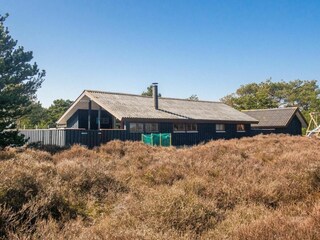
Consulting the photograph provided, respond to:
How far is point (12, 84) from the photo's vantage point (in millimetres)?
20500

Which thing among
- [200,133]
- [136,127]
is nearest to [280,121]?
[200,133]

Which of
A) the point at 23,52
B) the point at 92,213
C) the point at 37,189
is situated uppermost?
the point at 23,52

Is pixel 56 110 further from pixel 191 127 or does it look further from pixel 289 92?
pixel 289 92


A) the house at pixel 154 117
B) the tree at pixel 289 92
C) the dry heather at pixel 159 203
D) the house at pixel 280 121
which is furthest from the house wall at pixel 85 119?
the tree at pixel 289 92

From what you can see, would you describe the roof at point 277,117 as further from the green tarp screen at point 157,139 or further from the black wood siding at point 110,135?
the green tarp screen at point 157,139

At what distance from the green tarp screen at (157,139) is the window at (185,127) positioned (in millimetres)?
2419

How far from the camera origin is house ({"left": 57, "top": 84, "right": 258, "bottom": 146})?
969 inches

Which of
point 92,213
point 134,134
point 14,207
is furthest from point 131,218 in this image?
point 134,134

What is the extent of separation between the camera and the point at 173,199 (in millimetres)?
5367

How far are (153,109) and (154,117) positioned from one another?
2.85m

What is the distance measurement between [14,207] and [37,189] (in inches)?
34.3

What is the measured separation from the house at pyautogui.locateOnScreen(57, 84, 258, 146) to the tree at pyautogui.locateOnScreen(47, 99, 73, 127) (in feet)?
89.0

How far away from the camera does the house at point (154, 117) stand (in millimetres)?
24609

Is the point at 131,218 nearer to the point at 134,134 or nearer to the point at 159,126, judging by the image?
the point at 134,134
